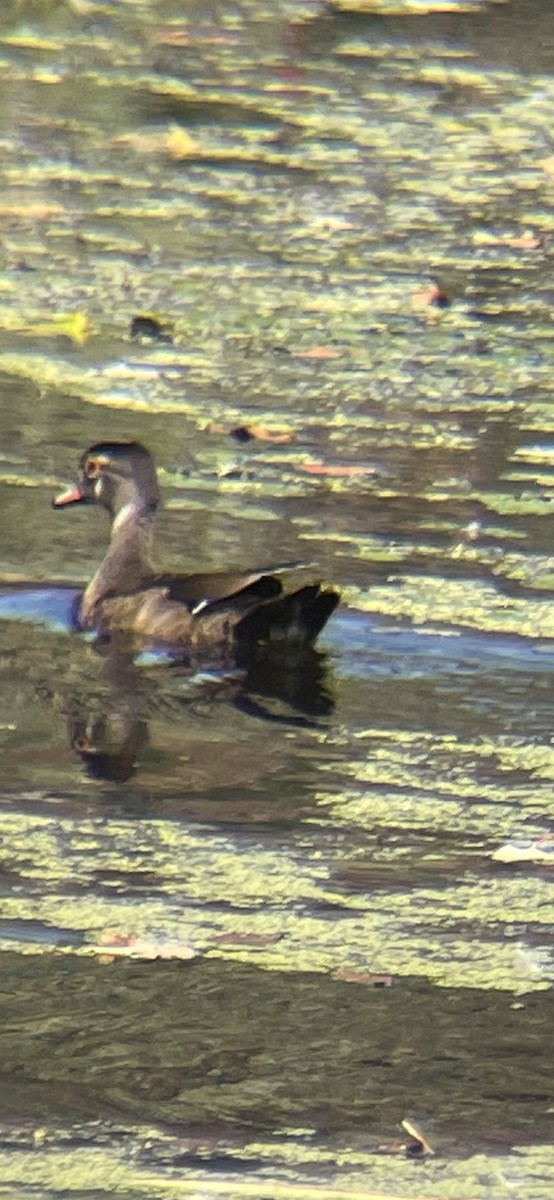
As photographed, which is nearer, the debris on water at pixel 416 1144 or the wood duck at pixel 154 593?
the debris on water at pixel 416 1144

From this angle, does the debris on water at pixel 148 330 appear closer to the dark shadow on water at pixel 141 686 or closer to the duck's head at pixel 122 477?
the duck's head at pixel 122 477

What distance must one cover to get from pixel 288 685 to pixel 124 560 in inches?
37.8

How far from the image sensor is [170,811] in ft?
22.6

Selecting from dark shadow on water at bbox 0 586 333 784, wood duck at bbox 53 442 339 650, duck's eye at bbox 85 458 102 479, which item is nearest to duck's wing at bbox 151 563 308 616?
wood duck at bbox 53 442 339 650


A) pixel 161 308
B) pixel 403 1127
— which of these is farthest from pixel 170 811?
pixel 161 308

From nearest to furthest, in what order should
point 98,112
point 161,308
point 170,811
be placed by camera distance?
point 170,811
point 161,308
point 98,112

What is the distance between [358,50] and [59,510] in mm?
9991

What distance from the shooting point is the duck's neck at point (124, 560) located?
8.73 m

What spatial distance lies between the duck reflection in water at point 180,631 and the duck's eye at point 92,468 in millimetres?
48

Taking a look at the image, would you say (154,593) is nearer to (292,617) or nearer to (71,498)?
(292,617)

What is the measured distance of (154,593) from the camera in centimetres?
865

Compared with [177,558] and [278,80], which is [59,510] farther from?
[278,80]

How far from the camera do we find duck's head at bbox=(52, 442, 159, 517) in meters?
9.09

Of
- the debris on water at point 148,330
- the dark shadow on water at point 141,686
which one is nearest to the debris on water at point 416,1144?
the dark shadow on water at point 141,686
